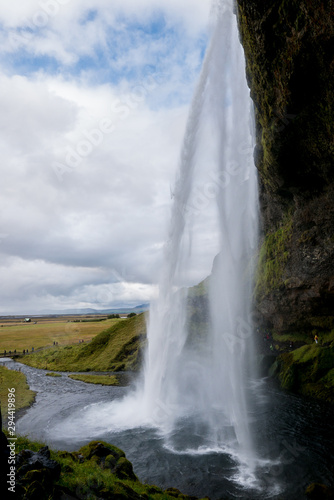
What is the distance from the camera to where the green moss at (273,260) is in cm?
3809

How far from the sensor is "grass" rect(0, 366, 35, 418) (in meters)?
29.0

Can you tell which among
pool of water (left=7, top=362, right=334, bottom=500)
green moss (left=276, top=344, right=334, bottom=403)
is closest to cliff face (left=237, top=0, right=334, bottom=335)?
green moss (left=276, top=344, right=334, bottom=403)

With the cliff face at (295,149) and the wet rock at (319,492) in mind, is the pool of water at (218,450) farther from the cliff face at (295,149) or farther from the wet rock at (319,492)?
the cliff face at (295,149)

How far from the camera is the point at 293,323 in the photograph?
39281mm

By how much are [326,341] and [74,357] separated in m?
45.5

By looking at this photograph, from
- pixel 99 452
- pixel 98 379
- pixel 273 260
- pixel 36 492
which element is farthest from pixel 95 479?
pixel 273 260

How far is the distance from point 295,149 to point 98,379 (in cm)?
3954

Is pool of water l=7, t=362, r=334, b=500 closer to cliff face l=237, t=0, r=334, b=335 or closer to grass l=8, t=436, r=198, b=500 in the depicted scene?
grass l=8, t=436, r=198, b=500

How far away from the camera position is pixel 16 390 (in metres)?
34.7

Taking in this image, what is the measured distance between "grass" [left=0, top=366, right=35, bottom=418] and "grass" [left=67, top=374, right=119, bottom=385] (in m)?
7.91

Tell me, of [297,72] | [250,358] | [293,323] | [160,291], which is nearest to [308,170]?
[297,72]

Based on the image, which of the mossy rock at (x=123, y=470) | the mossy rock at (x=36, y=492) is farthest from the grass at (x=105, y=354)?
the mossy rock at (x=36, y=492)

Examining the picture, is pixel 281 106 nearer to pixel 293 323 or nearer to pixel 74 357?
pixel 293 323

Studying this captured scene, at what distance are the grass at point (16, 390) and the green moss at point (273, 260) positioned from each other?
112 feet
